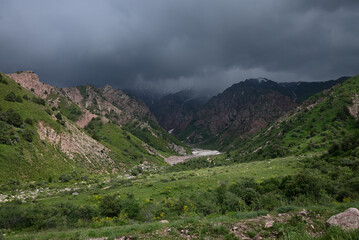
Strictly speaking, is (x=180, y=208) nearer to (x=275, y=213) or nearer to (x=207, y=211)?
(x=207, y=211)

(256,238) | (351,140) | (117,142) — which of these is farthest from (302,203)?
(117,142)

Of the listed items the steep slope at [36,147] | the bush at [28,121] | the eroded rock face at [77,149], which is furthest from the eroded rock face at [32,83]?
the bush at [28,121]

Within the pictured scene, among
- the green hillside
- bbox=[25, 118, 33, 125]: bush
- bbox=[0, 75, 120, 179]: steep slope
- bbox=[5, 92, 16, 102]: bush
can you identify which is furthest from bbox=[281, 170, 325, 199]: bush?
bbox=[5, 92, 16, 102]: bush

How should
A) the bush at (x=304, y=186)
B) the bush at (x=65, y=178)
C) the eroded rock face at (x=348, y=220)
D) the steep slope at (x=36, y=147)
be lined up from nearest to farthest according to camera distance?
the eroded rock face at (x=348, y=220), the bush at (x=304, y=186), the steep slope at (x=36, y=147), the bush at (x=65, y=178)

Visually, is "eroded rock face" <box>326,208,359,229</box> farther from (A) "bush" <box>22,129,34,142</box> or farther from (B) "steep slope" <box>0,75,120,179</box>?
(A) "bush" <box>22,129,34,142</box>

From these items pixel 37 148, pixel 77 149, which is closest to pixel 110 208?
pixel 37 148

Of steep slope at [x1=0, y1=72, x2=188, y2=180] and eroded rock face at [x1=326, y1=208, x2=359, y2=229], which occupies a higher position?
steep slope at [x1=0, y1=72, x2=188, y2=180]

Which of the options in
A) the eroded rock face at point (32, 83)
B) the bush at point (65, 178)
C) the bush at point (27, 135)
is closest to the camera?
the bush at point (65, 178)

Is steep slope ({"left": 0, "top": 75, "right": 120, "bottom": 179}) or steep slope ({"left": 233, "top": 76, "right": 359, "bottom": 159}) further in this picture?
steep slope ({"left": 233, "top": 76, "right": 359, "bottom": 159})

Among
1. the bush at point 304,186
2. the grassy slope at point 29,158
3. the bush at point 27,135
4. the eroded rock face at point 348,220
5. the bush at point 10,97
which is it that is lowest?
the bush at point 304,186

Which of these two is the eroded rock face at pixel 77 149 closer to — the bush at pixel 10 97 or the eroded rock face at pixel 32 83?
the bush at pixel 10 97

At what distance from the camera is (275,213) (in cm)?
1222

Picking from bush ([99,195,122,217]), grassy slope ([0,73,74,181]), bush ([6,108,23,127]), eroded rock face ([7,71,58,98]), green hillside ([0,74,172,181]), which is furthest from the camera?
eroded rock face ([7,71,58,98])

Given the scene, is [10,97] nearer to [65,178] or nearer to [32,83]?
[65,178]
